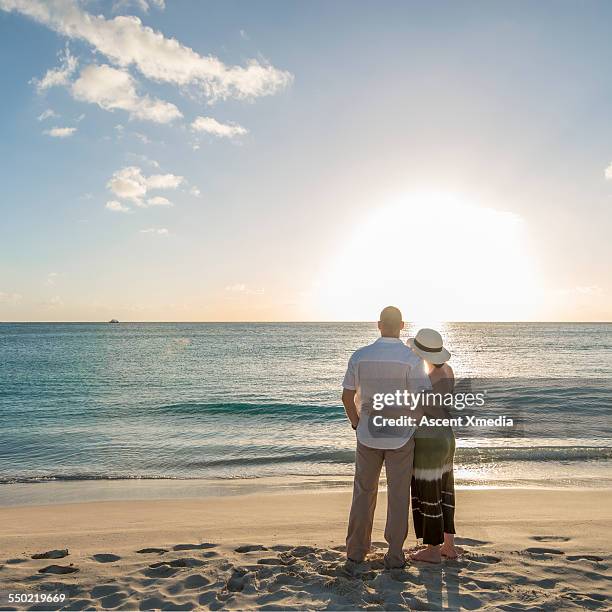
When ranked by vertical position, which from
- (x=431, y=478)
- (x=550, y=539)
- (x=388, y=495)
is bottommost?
(x=550, y=539)

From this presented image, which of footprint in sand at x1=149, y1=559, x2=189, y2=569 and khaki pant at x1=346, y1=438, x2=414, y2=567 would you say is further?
footprint in sand at x1=149, y1=559, x2=189, y2=569

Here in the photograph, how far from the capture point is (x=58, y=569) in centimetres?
526

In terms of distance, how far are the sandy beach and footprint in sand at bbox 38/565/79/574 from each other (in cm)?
1

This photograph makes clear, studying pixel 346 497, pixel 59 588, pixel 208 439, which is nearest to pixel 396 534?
pixel 59 588

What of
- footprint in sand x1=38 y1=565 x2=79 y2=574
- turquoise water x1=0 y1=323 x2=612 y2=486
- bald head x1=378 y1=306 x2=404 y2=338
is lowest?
Answer: turquoise water x1=0 y1=323 x2=612 y2=486

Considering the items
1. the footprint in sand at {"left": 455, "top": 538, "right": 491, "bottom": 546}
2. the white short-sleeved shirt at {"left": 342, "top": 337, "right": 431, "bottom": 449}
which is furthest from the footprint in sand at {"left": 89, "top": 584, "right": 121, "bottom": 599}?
the footprint in sand at {"left": 455, "top": 538, "right": 491, "bottom": 546}

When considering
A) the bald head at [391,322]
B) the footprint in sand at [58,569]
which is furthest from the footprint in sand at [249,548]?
the bald head at [391,322]

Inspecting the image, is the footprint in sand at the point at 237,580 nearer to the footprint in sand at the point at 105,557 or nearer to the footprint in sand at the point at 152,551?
the footprint in sand at the point at 152,551

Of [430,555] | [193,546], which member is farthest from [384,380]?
[193,546]

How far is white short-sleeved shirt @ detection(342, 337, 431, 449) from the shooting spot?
4844 mm

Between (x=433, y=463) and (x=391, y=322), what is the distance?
58.2 inches

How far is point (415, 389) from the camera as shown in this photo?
483 cm

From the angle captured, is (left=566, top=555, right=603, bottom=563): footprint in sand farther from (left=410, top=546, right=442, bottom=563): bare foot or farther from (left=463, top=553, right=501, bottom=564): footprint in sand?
(left=410, top=546, right=442, bottom=563): bare foot

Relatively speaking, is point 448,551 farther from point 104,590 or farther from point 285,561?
point 104,590
